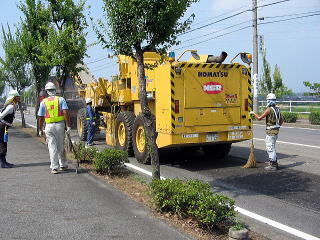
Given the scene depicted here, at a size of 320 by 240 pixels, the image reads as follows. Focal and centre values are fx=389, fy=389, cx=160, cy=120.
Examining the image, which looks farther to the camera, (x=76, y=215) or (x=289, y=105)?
(x=289, y=105)

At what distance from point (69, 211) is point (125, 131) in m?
5.52

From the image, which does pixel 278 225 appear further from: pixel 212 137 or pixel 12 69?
pixel 12 69

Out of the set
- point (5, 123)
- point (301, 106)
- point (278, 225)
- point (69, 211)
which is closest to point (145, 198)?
point (69, 211)

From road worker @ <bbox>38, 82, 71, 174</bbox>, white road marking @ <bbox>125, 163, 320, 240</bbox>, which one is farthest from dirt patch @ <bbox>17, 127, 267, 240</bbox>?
road worker @ <bbox>38, 82, 71, 174</bbox>

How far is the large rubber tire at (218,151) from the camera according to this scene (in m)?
10.2

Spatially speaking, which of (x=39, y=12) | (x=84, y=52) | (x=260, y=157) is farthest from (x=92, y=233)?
(x=39, y=12)

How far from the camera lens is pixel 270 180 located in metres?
7.70

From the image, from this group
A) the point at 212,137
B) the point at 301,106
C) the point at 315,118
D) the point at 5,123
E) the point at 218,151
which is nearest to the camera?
the point at 212,137

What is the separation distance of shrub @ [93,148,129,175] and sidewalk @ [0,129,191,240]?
0.29 metres

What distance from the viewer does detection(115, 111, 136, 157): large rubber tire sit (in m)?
10.6

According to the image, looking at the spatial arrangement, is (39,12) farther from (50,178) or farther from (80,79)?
(50,178)

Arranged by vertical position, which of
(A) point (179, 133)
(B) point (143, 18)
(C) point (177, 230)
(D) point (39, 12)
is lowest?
(C) point (177, 230)

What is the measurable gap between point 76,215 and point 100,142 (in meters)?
9.49

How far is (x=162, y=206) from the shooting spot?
5230mm
